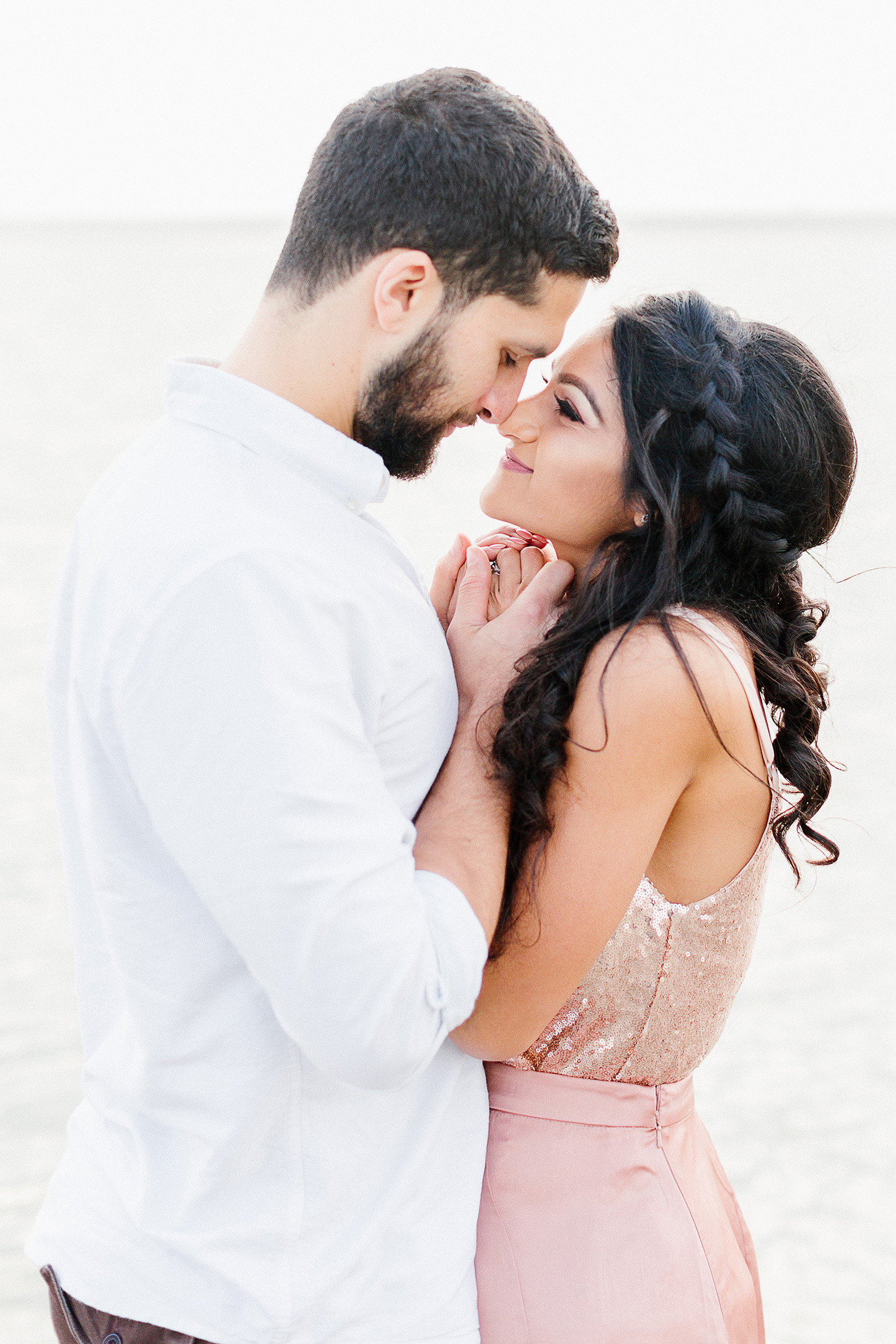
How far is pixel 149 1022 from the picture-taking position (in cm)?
128

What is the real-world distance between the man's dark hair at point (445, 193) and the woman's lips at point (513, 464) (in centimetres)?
41

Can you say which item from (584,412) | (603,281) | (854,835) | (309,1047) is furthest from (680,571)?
(854,835)

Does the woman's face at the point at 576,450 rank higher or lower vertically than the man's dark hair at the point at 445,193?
lower

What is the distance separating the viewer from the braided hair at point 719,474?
1.67 meters

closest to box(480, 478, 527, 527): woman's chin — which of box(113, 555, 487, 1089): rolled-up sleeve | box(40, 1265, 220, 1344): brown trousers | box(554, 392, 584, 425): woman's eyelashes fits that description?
box(554, 392, 584, 425): woman's eyelashes

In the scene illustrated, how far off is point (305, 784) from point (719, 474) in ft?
2.75

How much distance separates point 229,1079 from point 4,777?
181 inches

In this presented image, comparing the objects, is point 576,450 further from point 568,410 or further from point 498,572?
point 498,572

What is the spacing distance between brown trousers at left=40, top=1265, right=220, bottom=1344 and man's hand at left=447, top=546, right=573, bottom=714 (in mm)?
727

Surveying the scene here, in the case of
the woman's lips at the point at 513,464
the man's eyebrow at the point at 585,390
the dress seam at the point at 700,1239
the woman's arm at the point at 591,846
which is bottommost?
the dress seam at the point at 700,1239

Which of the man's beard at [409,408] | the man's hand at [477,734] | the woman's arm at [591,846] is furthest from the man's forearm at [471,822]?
the man's beard at [409,408]

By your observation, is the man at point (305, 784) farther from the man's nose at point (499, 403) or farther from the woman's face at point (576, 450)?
the woman's face at point (576, 450)

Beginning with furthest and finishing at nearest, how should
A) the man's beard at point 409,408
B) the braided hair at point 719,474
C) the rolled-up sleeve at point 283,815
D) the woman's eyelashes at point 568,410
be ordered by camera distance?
the woman's eyelashes at point 568,410 → the braided hair at point 719,474 → the man's beard at point 409,408 → the rolled-up sleeve at point 283,815

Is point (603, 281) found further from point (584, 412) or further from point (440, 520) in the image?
point (440, 520)
